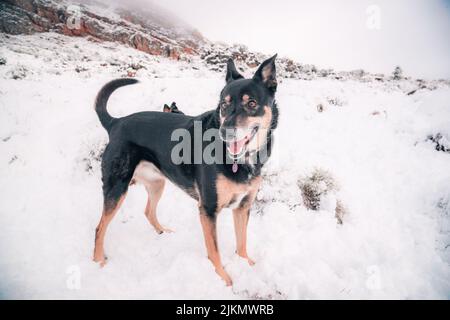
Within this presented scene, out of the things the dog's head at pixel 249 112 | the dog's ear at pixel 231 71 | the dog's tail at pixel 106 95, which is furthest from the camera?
the dog's tail at pixel 106 95

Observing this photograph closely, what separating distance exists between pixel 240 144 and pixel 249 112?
426mm

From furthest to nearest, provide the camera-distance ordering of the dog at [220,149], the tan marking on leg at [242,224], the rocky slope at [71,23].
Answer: the rocky slope at [71,23], the tan marking on leg at [242,224], the dog at [220,149]

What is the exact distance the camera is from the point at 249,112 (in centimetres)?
300

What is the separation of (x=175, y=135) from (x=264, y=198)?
2.22 metres

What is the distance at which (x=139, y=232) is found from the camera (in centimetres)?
411

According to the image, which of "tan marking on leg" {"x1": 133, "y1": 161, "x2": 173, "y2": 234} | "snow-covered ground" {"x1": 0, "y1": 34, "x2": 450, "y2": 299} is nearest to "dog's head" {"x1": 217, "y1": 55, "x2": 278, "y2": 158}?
"tan marking on leg" {"x1": 133, "y1": 161, "x2": 173, "y2": 234}

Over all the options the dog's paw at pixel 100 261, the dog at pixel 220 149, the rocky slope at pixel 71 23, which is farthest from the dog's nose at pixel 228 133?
the rocky slope at pixel 71 23

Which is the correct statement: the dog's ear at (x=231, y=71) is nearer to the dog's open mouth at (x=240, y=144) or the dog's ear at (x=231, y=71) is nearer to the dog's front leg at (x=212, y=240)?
the dog's open mouth at (x=240, y=144)

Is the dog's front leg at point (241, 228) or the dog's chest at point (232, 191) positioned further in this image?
the dog's front leg at point (241, 228)

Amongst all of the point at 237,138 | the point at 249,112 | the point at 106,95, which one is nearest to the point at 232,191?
the point at 237,138

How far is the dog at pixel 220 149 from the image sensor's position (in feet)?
9.53

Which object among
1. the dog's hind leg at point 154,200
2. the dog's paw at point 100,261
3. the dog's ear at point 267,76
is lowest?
the dog's paw at point 100,261

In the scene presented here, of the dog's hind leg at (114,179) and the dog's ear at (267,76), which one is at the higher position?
the dog's ear at (267,76)
